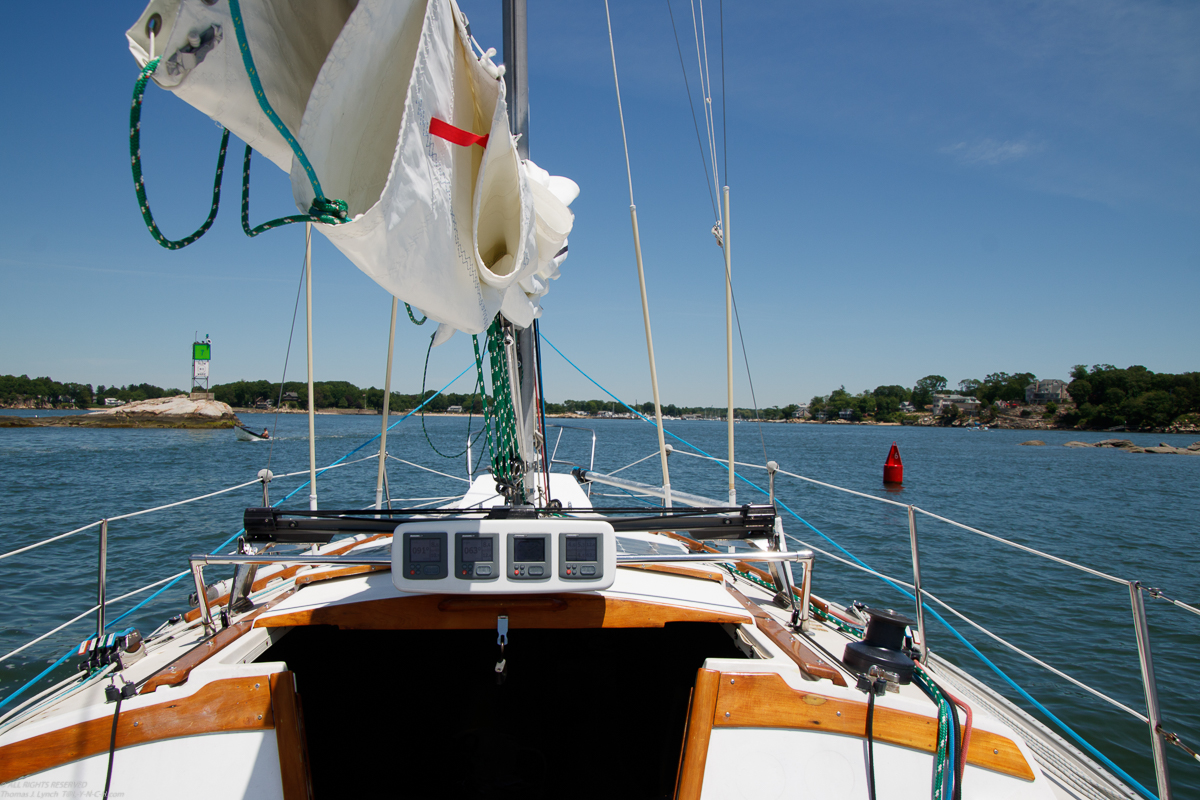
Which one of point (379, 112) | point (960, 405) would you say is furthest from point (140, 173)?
point (960, 405)

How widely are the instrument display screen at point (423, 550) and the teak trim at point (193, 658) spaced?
0.78 meters

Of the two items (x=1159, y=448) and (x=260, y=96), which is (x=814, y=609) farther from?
(x=1159, y=448)

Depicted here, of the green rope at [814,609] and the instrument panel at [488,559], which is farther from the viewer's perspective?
the green rope at [814,609]

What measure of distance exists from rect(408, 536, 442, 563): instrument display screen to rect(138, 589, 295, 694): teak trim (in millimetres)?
782

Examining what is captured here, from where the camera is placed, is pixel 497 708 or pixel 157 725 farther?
pixel 497 708

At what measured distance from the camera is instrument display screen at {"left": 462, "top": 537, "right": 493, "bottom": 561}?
76.5 inches

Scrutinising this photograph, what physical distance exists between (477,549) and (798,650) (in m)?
1.19

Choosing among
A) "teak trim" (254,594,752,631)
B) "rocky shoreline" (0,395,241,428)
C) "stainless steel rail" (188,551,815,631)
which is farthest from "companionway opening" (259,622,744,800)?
"rocky shoreline" (0,395,241,428)

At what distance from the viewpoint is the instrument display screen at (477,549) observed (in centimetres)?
194

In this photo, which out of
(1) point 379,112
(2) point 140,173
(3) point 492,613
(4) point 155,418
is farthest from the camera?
(4) point 155,418

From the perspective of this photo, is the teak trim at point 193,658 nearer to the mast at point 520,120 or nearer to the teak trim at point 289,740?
the teak trim at point 289,740

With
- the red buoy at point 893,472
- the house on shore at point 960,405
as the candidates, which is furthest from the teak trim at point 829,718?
the house on shore at point 960,405

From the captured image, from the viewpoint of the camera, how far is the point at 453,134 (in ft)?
5.09

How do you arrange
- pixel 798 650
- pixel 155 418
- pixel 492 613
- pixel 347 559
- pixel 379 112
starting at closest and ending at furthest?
pixel 379 112 → pixel 798 650 → pixel 492 613 → pixel 347 559 → pixel 155 418
